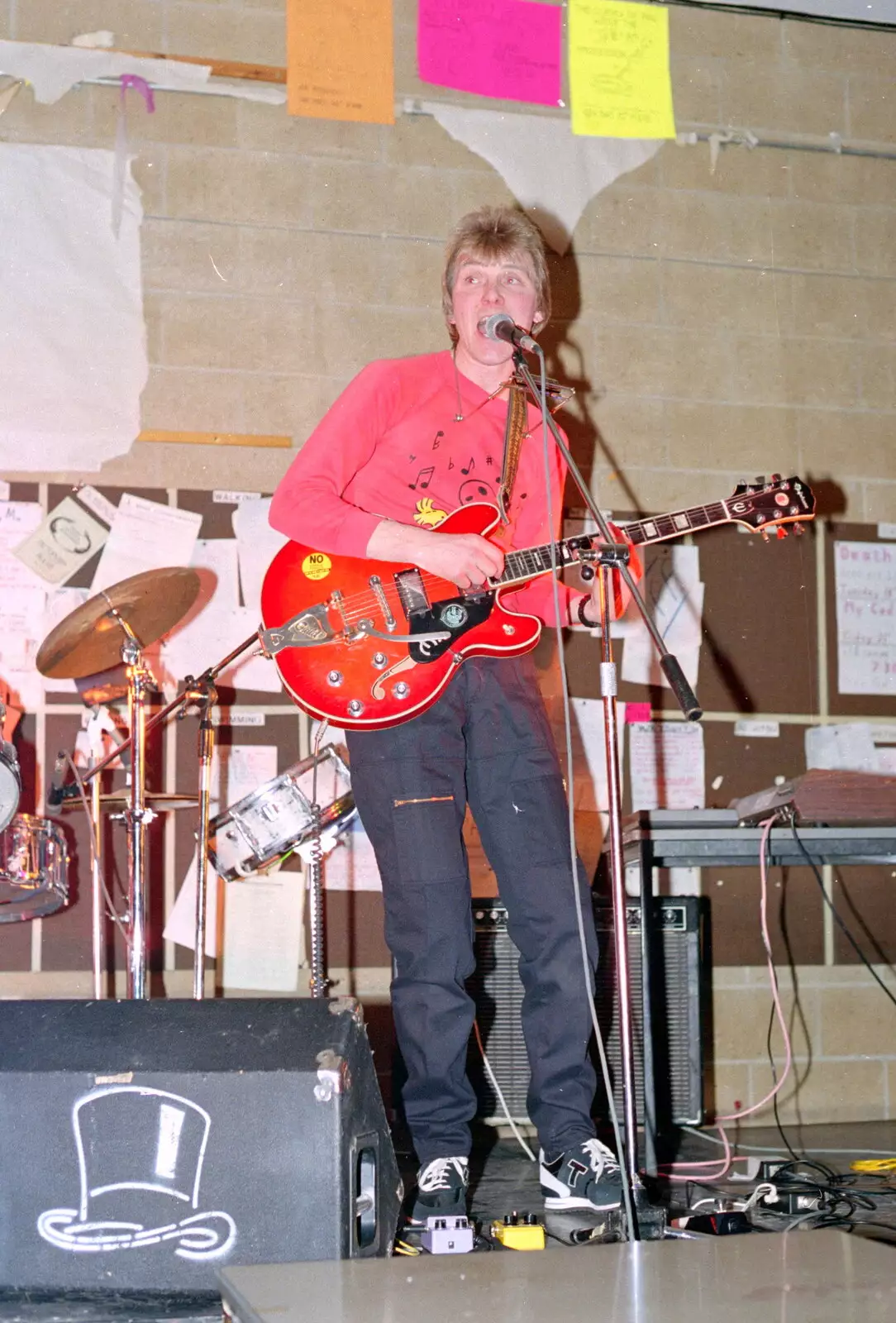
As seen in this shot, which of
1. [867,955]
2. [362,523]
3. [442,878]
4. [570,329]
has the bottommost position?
[867,955]

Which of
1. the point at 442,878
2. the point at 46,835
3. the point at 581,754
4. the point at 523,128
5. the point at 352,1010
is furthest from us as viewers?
the point at 523,128

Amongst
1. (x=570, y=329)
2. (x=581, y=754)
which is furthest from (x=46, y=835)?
(x=570, y=329)

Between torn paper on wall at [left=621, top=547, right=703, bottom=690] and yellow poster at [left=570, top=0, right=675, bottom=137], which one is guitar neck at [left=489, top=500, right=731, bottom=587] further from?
yellow poster at [left=570, top=0, right=675, bottom=137]

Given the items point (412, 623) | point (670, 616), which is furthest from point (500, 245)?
point (670, 616)

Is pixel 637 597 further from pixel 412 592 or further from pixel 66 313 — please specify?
pixel 66 313

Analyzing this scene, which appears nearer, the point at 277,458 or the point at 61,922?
the point at 61,922

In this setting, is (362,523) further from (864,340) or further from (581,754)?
(864,340)

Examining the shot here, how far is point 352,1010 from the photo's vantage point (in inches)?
70.6

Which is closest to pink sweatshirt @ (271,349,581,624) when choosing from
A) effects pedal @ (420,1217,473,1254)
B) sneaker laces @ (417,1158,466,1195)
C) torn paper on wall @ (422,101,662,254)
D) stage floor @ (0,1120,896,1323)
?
sneaker laces @ (417,1158,466,1195)

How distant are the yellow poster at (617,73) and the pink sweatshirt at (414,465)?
1.90 metres

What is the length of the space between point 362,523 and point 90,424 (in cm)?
154

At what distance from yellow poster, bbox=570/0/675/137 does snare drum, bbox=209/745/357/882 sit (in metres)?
2.21

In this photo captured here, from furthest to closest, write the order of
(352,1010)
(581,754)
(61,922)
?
(581,754)
(61,922)
(352,1010)

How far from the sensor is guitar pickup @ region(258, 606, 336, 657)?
262 cm
